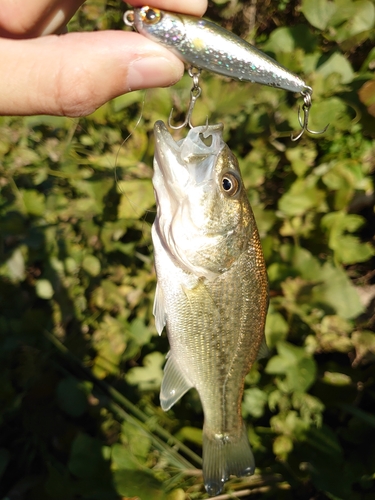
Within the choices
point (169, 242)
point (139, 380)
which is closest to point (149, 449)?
point (139, 380)

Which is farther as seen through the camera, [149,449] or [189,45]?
[149,449]

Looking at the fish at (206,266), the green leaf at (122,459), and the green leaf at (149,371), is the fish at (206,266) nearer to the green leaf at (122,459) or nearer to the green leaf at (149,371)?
the green leaf at (122,459)

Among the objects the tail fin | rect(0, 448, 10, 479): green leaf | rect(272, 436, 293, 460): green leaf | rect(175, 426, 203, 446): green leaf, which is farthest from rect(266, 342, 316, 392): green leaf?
rect(0, 448, 10, 479): green leaf

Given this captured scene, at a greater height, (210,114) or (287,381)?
(210,114)

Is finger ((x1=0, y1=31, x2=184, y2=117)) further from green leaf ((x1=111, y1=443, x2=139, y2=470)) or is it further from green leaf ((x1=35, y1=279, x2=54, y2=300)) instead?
green leaf ((x1=111, y1=443, x2=139, y2=470))

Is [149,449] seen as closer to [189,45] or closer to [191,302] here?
[191,302]

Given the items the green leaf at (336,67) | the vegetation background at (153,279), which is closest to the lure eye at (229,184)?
the vegetation background at (153,279)
